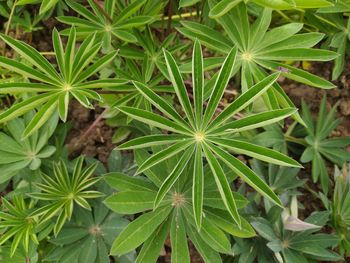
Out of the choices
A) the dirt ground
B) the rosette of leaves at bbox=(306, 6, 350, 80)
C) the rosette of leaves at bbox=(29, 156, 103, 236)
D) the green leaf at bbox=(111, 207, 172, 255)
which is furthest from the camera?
the dirt ground

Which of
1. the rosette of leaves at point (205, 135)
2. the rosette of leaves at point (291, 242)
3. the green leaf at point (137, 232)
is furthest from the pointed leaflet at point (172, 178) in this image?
the rosette of leaves at point (291, 242)

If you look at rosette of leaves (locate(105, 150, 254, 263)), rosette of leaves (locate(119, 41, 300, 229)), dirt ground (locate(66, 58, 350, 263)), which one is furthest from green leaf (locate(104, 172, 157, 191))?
dirt ground (locate(66, 58, 350, 263))

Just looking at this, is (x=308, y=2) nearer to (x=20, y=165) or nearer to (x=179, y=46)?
(x=179, y=46)

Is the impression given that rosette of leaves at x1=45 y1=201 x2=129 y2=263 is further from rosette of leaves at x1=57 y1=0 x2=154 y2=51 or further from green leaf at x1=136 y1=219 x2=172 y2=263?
rosette of leaves at x1=57 y1=0 x2=154 y2=51

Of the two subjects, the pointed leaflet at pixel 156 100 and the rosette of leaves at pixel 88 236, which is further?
the rosette of leaves at pixel 88 236

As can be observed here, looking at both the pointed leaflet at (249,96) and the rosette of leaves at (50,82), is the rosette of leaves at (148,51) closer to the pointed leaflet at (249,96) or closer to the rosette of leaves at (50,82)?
the rosette of leaves at (50,82)
